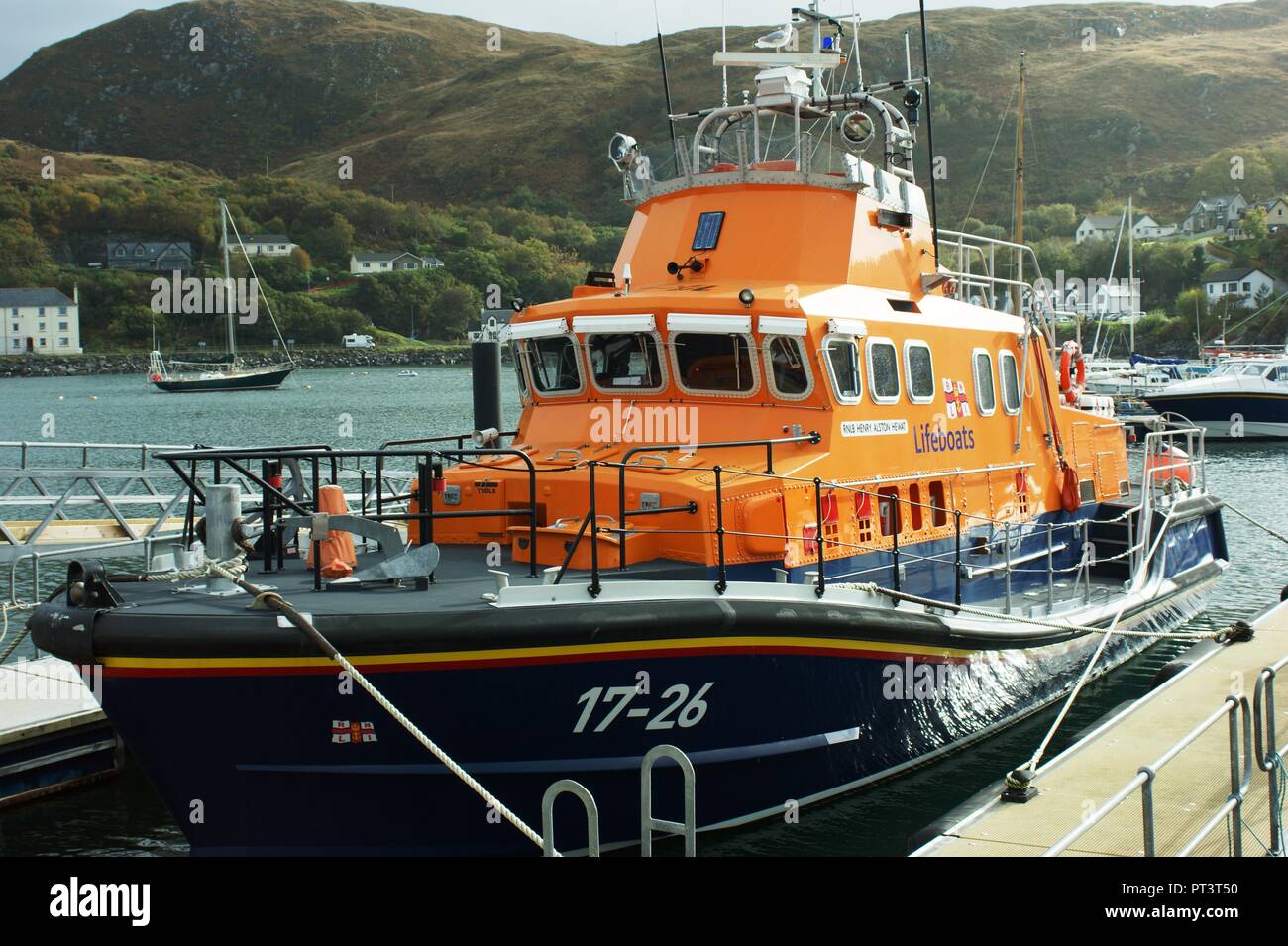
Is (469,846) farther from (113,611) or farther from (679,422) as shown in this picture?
(679,422)

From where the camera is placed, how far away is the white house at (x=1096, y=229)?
309 ft

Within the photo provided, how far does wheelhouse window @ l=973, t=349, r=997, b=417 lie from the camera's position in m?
9.41

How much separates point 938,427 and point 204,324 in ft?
310

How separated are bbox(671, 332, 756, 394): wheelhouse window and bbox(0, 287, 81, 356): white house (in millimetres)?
100200

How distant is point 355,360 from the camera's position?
96500 millimetres

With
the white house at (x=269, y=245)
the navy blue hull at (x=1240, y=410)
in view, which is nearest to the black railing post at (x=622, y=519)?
the navy blue hull at (x=1240, y=410)

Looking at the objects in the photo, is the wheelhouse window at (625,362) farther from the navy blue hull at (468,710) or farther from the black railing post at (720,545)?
the navy blue hull at (468,710)

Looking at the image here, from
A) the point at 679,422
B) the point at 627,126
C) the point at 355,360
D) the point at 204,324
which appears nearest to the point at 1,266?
the point at 204,324

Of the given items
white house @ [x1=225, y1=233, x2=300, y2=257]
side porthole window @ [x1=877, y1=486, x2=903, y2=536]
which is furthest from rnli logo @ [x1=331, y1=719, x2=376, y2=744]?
white house @ [x1=225, y1=233, x2=300, y2=257]

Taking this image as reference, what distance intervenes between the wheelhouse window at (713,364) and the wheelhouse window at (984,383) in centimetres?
246

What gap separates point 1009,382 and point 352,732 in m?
6.28

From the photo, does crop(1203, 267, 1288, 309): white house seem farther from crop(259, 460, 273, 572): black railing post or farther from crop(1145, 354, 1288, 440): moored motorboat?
crop(259, 460, 273, 572): black railing post
